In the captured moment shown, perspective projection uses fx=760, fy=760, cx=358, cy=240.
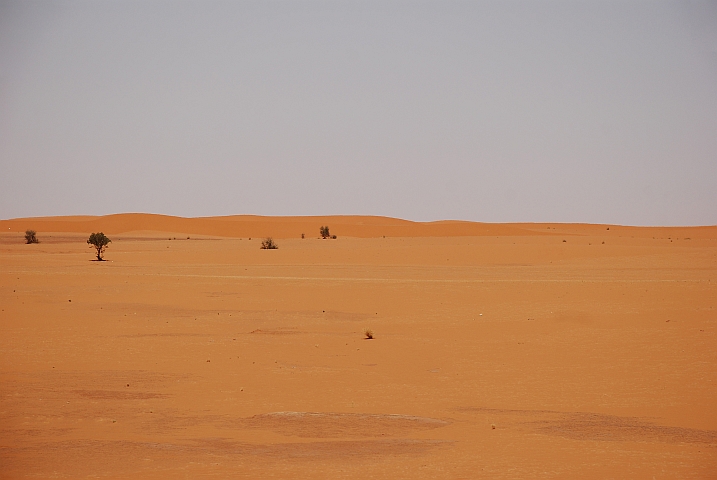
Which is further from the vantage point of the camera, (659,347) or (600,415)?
(659,347)

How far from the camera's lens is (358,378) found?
1470cm

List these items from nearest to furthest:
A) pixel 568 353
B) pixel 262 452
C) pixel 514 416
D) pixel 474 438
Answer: pixel 262 452
pixel 474 438
pixel 514 416
pixel 568 353

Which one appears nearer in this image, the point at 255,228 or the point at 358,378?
the point at 358,378

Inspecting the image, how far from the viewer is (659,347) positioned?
17.8 m

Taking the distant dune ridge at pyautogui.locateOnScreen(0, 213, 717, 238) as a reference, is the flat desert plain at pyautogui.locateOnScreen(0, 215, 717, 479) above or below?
below

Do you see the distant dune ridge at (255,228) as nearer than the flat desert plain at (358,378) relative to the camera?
No

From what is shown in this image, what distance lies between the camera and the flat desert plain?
372 inches

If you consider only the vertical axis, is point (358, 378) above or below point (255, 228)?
below

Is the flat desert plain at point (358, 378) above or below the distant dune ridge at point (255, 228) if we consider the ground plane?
below

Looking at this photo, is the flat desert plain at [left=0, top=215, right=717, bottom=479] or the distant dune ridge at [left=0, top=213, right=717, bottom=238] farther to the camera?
the distant dune ridge at [left=0, top=213, right=717, bottom=238]

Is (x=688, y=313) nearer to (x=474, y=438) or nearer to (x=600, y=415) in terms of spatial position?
(x=600, y=415)

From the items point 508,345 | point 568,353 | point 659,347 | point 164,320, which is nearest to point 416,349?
point 508,345

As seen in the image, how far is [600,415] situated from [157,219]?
473 feet

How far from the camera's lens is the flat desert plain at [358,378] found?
9.46 m
